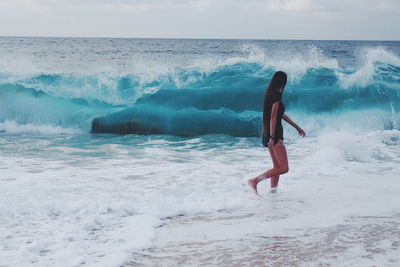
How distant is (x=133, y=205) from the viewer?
5.09 metres

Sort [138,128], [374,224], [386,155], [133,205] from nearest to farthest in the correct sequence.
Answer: [374,224] → [133,205] → [386,155] → [138,128]

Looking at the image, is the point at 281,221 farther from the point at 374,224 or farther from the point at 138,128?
the point at 138,128

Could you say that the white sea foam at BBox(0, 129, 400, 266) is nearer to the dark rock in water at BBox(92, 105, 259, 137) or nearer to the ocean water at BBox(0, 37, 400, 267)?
the ocean water at BBox(0, 37, 400, 267)

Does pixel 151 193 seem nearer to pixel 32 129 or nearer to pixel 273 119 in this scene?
pixel 273 119

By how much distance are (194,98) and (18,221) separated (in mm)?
10169

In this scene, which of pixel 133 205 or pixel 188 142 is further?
pixel 188 142

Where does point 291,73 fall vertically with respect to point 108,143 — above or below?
above

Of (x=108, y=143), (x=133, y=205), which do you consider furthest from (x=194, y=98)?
(x=133, y=205)

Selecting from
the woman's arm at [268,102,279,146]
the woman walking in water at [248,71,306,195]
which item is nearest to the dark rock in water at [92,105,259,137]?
the woman walking in water at [248,71,306,195]

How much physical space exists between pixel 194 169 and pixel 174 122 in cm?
575

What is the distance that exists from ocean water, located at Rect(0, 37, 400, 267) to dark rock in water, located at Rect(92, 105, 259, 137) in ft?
0.13

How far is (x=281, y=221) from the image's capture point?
4.63 m

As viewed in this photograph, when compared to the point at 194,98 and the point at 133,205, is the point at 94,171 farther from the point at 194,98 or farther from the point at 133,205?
the point at 194,98

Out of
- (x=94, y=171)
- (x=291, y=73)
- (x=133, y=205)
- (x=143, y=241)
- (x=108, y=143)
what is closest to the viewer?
(x=143, y=241)
